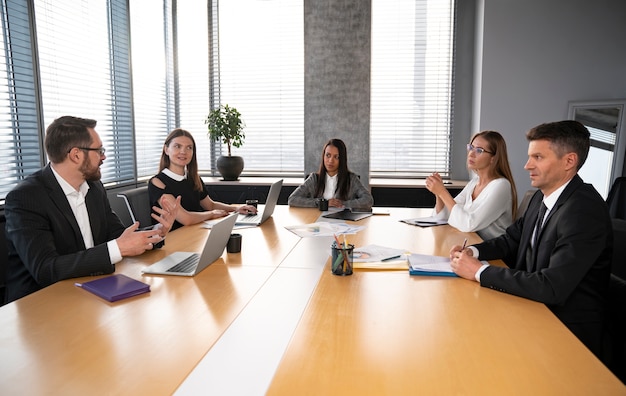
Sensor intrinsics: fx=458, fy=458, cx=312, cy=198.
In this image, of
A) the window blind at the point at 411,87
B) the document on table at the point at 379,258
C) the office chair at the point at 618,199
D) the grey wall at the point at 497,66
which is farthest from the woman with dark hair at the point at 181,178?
the office chair at the point at 618,199

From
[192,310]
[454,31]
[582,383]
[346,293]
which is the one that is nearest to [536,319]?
[582,383]

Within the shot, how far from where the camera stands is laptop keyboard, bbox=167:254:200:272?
1.86 meters

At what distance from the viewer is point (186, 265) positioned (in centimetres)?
193

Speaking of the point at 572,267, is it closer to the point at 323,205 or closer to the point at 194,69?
the point at 323,205

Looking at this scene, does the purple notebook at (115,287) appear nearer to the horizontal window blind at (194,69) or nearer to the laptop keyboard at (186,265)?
the laptop keyboard at (186,265)

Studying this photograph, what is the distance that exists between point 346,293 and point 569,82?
4.04 m

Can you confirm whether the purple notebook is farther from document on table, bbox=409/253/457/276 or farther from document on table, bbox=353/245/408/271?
document on table, bbox=409/253/457/276

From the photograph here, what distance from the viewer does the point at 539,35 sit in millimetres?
4477

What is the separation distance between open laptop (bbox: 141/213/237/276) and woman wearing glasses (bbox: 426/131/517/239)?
1.38 meters

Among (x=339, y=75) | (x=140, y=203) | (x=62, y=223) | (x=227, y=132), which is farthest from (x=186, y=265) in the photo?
(x=339, y=75)

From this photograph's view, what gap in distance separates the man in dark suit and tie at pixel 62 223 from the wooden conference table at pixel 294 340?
121mm

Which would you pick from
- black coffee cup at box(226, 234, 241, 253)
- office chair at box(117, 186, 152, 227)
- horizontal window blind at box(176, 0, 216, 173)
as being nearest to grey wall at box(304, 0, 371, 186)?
horizontal window blind at box(176, 0, 216, 173)

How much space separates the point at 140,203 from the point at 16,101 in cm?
111

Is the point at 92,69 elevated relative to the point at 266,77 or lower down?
lower down
